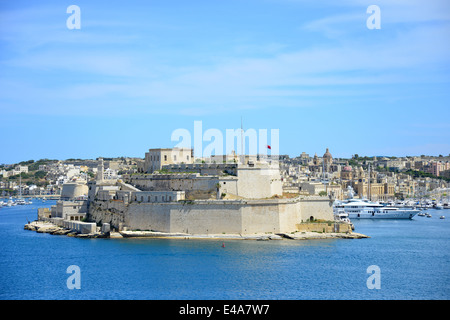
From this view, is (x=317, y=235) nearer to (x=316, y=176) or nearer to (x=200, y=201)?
(x=200, y=201)

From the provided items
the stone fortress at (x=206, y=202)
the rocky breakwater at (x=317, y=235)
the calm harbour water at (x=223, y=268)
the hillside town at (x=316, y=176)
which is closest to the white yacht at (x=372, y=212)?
the hillside town at (x=316, y=176)

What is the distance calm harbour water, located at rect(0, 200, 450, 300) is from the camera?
22.6 m

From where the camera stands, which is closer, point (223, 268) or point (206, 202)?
point (223, 268)

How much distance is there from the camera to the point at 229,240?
33.1 meters

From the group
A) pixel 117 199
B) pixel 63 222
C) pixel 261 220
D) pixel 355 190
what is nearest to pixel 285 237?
pixel 261 220

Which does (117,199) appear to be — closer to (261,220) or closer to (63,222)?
(63,222)

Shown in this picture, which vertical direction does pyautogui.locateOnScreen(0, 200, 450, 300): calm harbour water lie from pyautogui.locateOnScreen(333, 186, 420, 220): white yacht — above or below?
below

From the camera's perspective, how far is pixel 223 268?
26.2m
